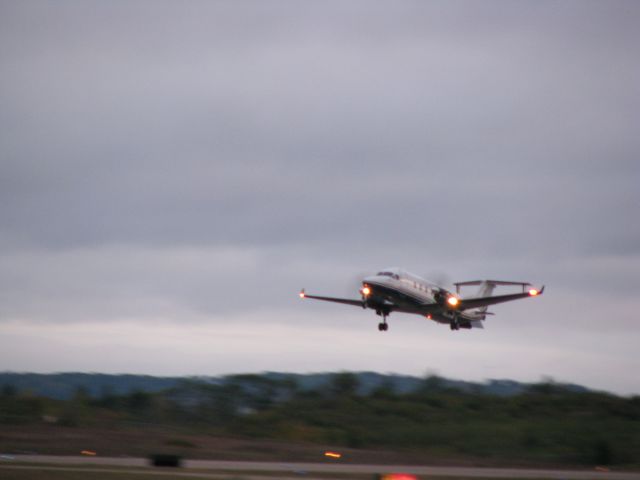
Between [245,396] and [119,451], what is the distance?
35551 mm

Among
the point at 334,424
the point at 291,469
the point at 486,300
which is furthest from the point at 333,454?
the point at 334,424

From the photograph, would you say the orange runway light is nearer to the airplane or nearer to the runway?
the runway

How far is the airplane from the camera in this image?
56969 millimetres

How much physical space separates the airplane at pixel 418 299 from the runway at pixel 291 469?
13.7 meters

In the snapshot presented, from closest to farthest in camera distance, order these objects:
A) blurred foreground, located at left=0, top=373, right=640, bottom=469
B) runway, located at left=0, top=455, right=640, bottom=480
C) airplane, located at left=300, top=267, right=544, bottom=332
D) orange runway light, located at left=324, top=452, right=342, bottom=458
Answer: runway, located at left=0, top=455, right=640, bottom=480 → orange runway light, located at left=324, top=452, right=342, bottom=458 → blurred foreground, located at left=0, top=373, right=640, bottom=469 → airplane, located at left=300, top=267, right=544, bottom=332

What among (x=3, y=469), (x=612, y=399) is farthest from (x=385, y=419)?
(x=3, y=469)

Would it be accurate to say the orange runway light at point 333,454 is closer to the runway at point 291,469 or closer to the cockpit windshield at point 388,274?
the runway at point 291,469

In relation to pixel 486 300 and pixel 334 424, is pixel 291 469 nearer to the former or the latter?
pixel 486 300

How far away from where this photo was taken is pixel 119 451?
154ft

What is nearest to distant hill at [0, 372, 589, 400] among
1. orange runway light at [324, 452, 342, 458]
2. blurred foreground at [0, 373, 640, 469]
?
blurred foreground at [0, 373, 640, 469]

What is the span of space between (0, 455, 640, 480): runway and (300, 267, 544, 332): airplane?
541 inches

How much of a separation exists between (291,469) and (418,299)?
19.7 m

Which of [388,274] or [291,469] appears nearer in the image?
[291,469]

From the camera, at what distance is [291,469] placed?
40.8m
